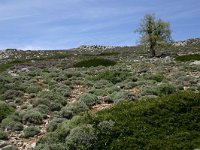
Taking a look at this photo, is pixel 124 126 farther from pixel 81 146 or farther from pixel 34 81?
pixel 34 81

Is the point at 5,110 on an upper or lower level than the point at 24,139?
upper

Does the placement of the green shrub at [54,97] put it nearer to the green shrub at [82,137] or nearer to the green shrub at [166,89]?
the green shrub at [166,89]

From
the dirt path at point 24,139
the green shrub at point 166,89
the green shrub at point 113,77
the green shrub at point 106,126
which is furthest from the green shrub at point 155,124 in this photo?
the green shrub at point 113,77

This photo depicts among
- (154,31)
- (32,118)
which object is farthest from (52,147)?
(154,31)

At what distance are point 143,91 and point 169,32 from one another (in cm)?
4285

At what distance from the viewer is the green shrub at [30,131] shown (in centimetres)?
1738

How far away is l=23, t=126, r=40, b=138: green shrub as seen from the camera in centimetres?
1738

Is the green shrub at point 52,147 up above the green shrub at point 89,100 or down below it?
below

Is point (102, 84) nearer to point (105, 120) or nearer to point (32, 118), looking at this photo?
point (32, 118)

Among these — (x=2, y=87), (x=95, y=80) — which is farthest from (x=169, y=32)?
(x=2, y=87)

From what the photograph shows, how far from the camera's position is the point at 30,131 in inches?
693

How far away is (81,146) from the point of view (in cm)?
1414

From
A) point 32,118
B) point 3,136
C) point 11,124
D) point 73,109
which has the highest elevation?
point 73,109

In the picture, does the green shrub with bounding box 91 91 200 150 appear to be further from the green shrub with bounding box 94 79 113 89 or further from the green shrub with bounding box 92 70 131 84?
the green shrub with bounding box 92 70 131 84
